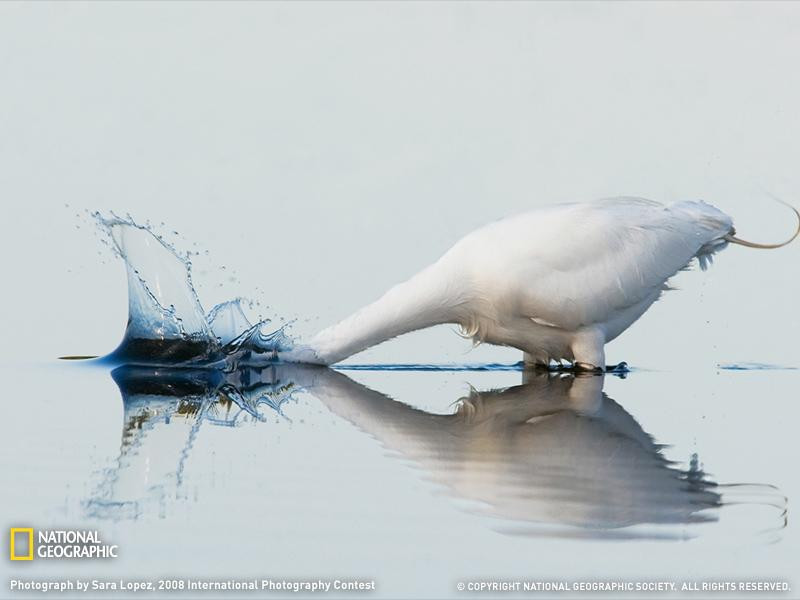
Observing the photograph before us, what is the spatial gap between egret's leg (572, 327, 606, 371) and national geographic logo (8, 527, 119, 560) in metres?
9.02

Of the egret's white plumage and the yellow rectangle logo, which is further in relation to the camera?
the egret's white plumage

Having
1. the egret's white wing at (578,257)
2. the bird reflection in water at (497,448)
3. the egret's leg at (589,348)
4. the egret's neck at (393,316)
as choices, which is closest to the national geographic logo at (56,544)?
the bird reflection in water at (497,448)

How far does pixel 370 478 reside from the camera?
10.8 metres

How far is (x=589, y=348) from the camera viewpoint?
17359 mm

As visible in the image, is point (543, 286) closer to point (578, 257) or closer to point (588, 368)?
point (578, 257)

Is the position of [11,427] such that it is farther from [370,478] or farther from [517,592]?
[517,592]

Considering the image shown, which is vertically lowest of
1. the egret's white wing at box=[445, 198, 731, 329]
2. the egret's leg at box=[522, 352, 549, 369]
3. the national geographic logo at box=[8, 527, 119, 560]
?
the national geographic logo at box=[8, 527, 119, 560]

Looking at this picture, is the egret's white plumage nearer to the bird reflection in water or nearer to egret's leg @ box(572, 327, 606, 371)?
egret's leg @ box(572, 327, 606, 371)

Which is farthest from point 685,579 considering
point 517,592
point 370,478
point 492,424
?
point 492,424

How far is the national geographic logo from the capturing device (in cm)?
893

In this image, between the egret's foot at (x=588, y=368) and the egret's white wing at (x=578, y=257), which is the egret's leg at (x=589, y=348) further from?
the egret's white wing at (x=578, y=257)

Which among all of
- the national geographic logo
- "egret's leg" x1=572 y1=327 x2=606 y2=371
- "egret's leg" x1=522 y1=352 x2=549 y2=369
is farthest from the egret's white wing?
the national geographic logo

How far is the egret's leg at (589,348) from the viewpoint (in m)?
17.3

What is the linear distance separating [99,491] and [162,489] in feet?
1.36
